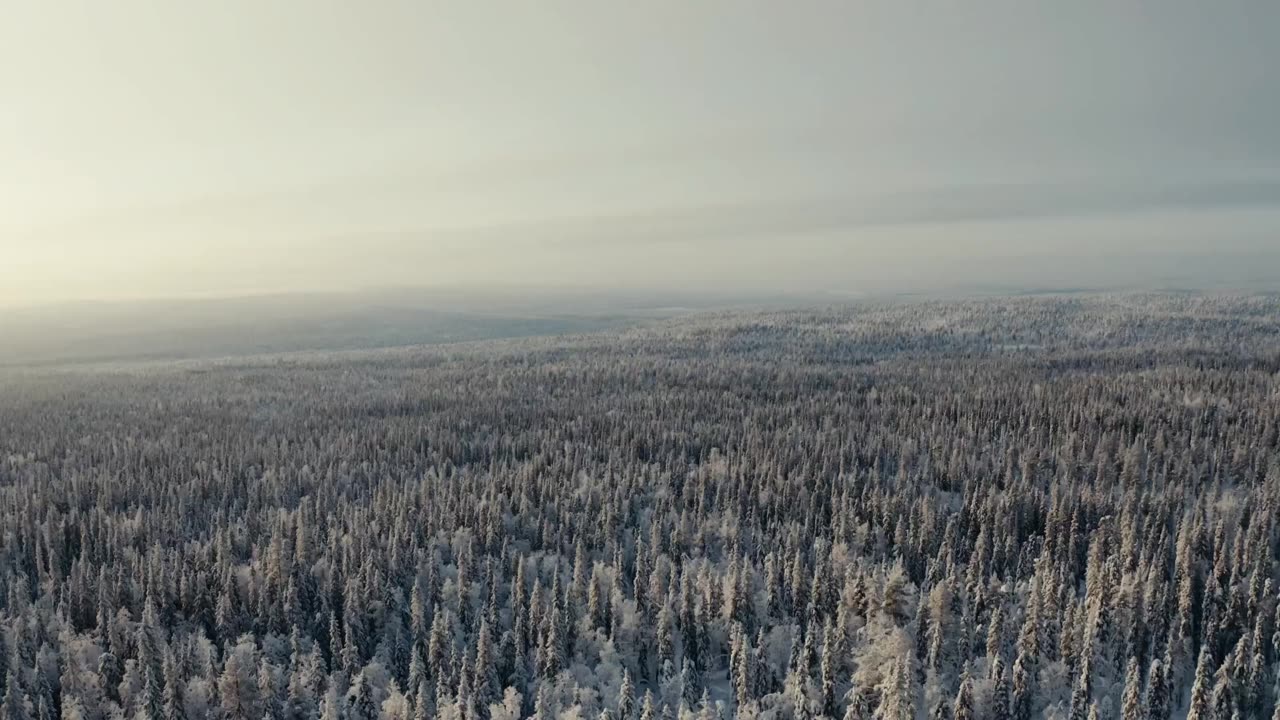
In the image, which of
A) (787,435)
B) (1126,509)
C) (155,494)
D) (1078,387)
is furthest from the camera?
(1078,387)

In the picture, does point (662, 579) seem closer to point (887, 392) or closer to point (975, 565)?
point (975, 565)

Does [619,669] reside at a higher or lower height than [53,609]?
lower

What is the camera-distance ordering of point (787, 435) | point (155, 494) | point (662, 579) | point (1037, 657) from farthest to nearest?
point (787, 435), point (155, 494), point (662, 579), point (1037, 657)

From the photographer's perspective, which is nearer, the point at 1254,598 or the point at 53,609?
the point at 1254,598

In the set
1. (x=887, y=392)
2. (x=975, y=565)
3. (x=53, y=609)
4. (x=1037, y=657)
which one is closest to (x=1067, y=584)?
(x=975, y=565)

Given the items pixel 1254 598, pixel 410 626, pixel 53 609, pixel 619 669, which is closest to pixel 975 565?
pixel 1254 598

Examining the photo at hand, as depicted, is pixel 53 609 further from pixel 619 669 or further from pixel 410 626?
pixel 619 669
